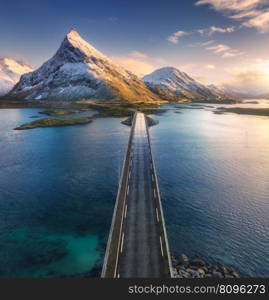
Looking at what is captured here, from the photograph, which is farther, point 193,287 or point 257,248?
point 257,248

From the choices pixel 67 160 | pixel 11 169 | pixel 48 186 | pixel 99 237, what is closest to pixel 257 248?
pixel 99 237

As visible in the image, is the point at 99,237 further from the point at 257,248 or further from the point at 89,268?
the point at 257,248

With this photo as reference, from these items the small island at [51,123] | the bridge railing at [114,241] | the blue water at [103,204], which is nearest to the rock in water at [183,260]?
the blue water at [103,204]

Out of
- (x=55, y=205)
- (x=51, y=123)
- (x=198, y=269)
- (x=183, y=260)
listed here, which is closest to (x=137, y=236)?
(x=183, y=260)

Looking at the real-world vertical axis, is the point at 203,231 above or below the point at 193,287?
below

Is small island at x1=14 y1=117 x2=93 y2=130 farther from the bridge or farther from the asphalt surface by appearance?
the bridge

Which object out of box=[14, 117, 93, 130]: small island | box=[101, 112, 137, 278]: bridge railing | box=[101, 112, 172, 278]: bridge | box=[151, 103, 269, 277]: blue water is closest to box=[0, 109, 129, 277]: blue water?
box=[101, 112, 137, 278]: bridge railing

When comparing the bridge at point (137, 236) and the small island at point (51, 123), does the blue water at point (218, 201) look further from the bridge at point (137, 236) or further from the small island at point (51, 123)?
the small island at point (51, 123)
